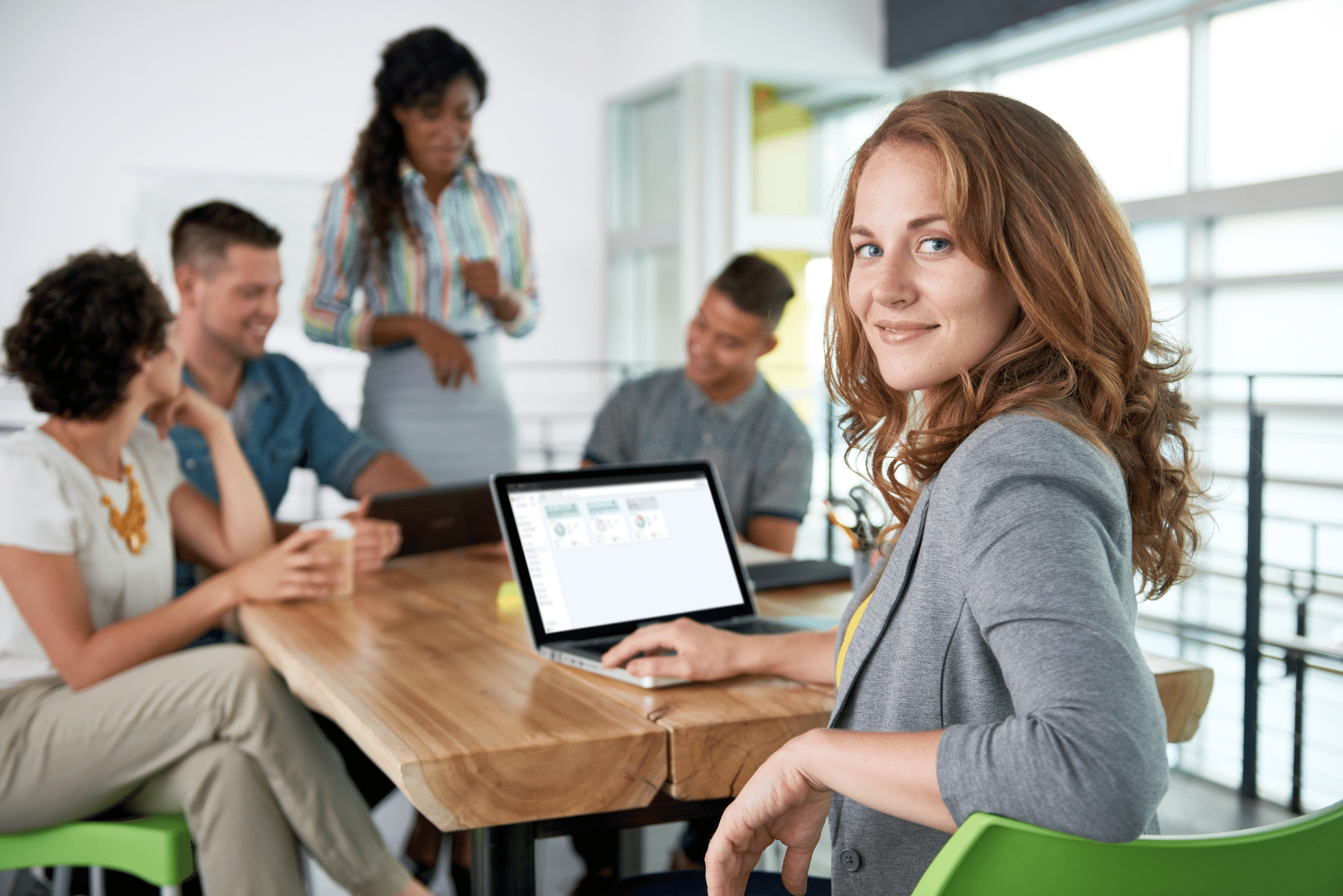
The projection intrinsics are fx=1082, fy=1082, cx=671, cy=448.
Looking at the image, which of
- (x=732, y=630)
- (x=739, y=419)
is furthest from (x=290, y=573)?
(x=739, y=419)

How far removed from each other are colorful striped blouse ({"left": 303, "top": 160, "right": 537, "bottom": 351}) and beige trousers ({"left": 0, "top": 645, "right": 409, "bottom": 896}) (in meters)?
1.53

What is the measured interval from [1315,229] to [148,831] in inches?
136

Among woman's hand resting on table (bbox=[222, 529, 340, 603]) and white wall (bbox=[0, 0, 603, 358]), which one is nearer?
woman's hand resting on table (bbox=[222, 529, 340, 603])

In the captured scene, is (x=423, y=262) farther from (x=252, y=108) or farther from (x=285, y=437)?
(x=252, y=108)

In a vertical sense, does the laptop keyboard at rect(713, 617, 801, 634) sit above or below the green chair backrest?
above

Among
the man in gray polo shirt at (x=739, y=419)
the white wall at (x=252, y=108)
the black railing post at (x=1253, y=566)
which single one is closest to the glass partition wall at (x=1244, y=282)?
the black railing post at (x=1253, y=566)

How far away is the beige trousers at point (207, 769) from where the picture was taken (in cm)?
135

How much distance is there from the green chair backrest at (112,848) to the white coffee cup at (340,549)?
0.41 m

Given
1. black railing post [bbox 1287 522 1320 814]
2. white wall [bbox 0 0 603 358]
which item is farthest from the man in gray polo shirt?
white wall [bbox 0 0 603 358]

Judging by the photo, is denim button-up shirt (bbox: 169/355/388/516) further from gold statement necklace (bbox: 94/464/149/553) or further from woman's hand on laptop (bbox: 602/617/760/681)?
woman's hand on laptop (bbox: 602/617/760/681)

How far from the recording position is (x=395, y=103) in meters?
2.89

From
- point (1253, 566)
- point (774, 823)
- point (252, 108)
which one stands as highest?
point (252, 108)

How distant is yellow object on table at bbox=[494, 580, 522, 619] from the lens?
155cm

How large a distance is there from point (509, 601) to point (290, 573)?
346 mm
